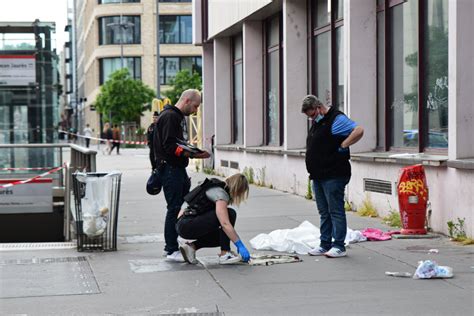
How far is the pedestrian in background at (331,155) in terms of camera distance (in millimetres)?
10125

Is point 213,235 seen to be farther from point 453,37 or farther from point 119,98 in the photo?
point 119,98

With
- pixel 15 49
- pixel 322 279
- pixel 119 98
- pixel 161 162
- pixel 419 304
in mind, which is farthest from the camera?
pixel 119 98

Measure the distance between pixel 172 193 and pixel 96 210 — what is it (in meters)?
1.54

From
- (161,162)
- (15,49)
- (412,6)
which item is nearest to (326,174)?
(161,162)

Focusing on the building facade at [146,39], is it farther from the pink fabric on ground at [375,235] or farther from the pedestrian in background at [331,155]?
the pedestrian in background at [331,155]

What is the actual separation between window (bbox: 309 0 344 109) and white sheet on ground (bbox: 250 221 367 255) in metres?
5.89

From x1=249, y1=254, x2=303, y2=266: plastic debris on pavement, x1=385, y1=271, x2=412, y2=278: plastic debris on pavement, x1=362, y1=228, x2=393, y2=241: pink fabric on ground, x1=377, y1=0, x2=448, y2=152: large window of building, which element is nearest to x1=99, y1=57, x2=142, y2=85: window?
x1=377, y1=0, x2=448, y2=152: large window of building

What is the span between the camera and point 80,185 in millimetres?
11461

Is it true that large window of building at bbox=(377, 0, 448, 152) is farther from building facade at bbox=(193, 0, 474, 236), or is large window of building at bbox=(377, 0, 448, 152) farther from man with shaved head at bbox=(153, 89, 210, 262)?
man with shaved head at bbox=(153, 89, 210, 262)

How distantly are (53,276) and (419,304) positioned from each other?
3.82 m

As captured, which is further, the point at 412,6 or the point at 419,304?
the point at 412,6

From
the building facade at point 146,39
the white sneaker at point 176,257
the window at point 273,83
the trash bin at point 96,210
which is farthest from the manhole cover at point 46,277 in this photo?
the building facade at point 146,39

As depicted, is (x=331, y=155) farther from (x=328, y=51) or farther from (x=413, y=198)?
(x=328, y=51)

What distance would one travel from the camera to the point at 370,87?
51.2 ft
